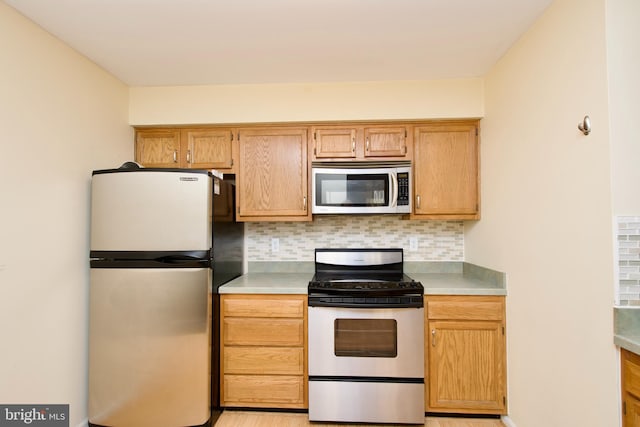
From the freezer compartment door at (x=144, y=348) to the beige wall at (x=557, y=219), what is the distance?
1.91 metres

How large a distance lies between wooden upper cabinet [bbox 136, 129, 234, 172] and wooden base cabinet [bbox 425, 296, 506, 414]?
183 cm

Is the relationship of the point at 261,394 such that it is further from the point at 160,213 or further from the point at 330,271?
the point at 160,213

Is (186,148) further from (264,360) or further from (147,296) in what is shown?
(264,360)

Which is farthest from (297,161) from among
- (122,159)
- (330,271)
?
(122,159)

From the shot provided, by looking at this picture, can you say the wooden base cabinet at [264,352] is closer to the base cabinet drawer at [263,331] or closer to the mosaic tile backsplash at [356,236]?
the base cabinet drawer at [263,331]

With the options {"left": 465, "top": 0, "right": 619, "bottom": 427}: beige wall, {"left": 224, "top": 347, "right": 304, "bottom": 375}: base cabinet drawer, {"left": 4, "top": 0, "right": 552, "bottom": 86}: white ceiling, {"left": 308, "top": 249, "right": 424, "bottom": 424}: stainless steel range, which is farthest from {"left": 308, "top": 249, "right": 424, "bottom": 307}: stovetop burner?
{"left": 4, "top": 0, "right": 552, "bottom": 86}: white ceiling

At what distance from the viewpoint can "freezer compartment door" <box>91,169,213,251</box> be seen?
6.17ft

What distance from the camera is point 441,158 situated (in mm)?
2365

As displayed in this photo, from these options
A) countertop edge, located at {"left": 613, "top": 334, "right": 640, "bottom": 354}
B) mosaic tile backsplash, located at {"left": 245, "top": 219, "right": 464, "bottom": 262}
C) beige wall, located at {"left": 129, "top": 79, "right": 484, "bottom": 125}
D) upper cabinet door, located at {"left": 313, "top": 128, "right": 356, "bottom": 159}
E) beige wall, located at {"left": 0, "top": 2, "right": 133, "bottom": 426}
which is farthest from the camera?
mosaic tile backsplash, located at {"left": 245, "top": 219, "right": 464, "bottom": 262}

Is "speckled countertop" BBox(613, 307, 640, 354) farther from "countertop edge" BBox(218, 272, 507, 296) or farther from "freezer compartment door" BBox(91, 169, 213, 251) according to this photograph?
"freezer compartment door" BBox(91, 169, 213, 251)

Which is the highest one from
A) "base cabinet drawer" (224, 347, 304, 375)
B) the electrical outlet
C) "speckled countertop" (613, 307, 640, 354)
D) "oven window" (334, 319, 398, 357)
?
the electrical outlet

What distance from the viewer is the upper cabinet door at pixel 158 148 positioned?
2.46 meters

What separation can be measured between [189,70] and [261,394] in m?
2.24

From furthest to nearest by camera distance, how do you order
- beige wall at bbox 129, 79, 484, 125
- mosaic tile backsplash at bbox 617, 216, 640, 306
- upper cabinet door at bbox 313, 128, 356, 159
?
upper cabinet door at bbox 313, 128, 356, 159
beige wall at bbox 129, 79, 484, 125
mosaic tile backsplash at bbox 617, 216, 640, 306
